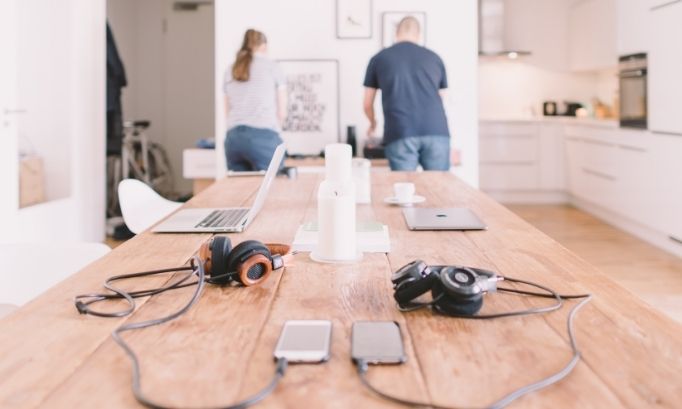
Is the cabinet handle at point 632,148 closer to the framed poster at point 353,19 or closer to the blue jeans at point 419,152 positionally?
the blue jeans at point 419,152

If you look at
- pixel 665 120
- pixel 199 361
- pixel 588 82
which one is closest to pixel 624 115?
pixel 665 120

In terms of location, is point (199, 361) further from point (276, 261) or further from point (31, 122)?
point (31, 122)

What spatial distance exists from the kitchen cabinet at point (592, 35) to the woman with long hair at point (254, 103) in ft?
12.0

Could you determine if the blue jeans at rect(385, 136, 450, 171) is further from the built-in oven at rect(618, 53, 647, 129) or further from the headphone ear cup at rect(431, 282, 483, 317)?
the headphone ear cup at rect(431, 282, 483, 317)

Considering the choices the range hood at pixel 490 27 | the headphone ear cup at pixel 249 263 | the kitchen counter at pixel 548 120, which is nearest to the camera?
the headphone ear cup at pixel 249 263

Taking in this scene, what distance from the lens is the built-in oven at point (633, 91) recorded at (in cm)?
552

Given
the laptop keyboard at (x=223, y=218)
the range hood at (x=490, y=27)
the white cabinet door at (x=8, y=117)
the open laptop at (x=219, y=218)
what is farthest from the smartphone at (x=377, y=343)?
the range hood at (x=490, y=27)

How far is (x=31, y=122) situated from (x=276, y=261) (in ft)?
14.0

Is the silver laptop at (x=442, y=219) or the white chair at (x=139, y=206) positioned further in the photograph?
the white chair at (x=139, y=206)

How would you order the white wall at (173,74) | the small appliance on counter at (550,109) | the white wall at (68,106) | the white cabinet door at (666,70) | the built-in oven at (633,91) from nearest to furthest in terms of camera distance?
the white wall at (68,106) → the white cabinet door at (666,70) → the built-in oven at (633,91) → the small appliance on counter at (550,109) → the white wall at (173,74)

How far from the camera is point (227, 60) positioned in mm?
5641

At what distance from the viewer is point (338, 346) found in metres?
0.91

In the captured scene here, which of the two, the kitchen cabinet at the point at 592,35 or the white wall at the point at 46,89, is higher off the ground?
the kitchen cabinet at the point at 592,35

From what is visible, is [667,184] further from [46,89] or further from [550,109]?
[46,89]
